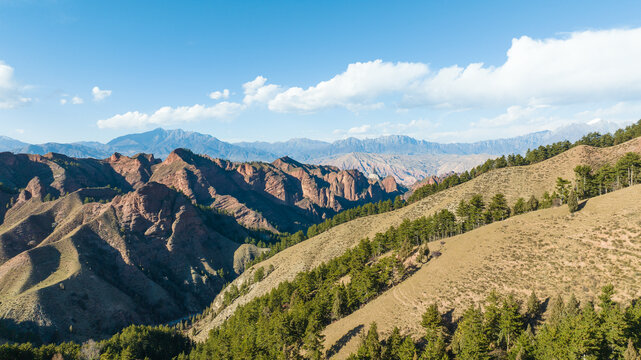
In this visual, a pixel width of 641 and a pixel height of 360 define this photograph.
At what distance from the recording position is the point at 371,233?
122312mm

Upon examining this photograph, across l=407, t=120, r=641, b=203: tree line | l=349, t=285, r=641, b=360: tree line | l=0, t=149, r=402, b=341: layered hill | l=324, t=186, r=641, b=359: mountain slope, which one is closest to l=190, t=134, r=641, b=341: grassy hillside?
l=407, t=120, r=641, b=203: tree line

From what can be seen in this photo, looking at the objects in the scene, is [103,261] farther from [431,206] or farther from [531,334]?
[531,334]

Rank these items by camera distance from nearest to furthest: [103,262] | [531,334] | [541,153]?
[531,334]
[541,153]
[103,262]

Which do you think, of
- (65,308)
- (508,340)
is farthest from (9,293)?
(508,340)

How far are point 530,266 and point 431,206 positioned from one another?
66335mm

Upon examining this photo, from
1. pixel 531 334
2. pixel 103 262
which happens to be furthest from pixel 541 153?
pixel 103 262

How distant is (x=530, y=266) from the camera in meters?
56.4

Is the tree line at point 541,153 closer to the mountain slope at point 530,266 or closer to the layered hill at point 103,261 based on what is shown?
the mountain slope at point 530,266

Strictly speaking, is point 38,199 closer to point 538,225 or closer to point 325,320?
point 325,320

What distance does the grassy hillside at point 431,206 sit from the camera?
107562mm

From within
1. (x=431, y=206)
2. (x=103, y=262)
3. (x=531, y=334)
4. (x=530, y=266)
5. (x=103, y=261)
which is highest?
(x=431, y=206)

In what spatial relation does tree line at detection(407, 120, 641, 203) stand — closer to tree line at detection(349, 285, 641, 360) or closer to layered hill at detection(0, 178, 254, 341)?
tree line at detection(349, 285, 641, 360)

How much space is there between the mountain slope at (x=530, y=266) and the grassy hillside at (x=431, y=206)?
3729 cm

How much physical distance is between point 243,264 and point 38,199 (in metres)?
141
